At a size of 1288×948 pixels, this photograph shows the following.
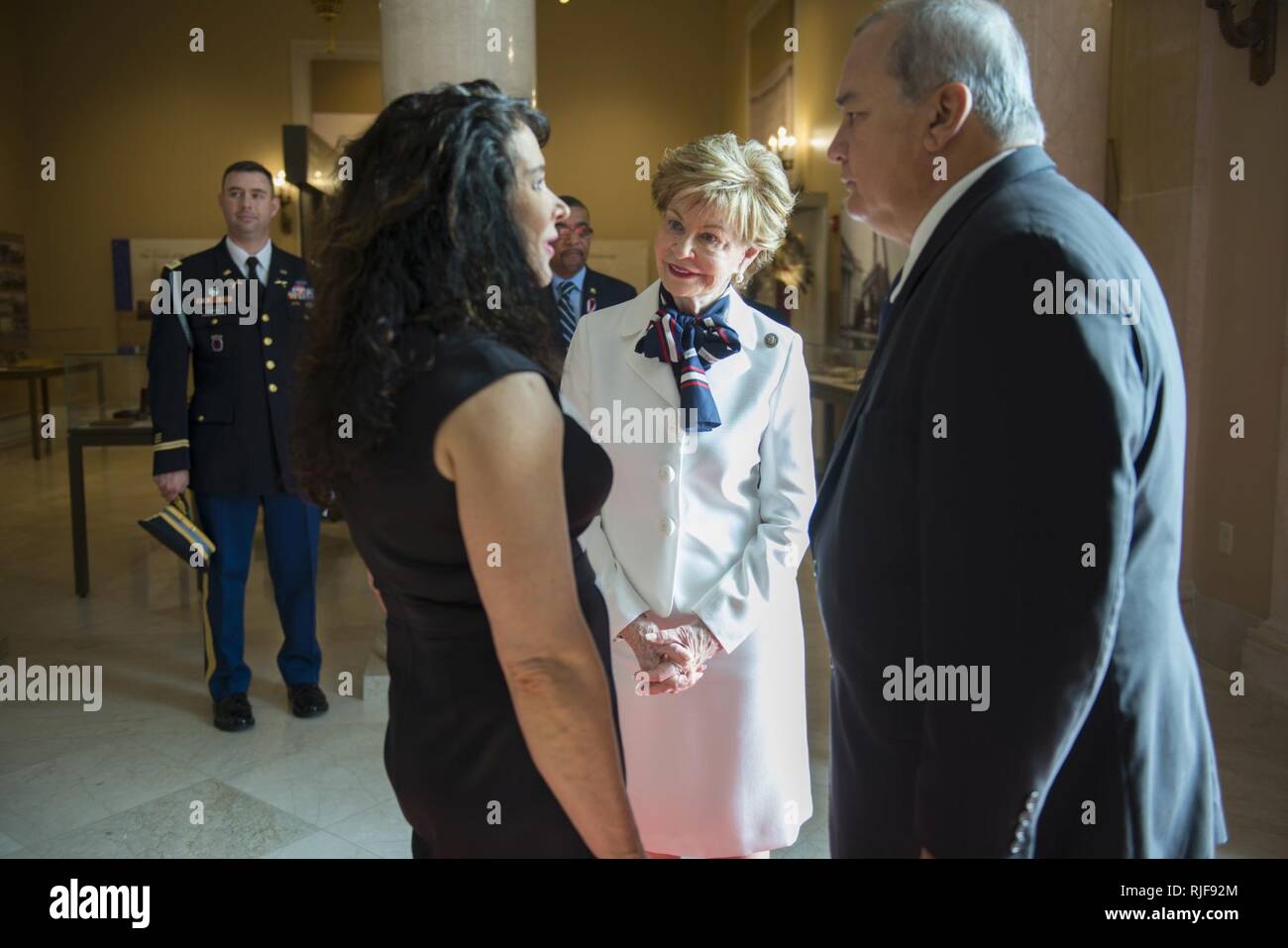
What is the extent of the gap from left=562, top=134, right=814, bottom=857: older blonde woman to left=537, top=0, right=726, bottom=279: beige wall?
13045 millimetres

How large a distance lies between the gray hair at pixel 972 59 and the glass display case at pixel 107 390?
5.34 meters

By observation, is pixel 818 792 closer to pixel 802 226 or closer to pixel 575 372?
pixel 575 372

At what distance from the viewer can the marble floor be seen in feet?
11.3

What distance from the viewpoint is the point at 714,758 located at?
2.46 m

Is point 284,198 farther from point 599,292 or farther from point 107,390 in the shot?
point 599,292

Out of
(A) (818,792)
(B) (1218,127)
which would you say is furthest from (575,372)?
(B) (1218,127)

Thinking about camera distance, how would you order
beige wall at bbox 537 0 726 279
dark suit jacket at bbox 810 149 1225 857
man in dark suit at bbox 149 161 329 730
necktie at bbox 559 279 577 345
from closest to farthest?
dark suit jacket at bbox 810 149 1225 857 → man in dark suit at bbox 149 161 329 730 → necktie at bbox 559 279 577 345 → beige wall at bbox 537 0 726 279

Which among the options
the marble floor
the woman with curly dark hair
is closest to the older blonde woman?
the woman with curly dark hair

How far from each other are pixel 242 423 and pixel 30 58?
13.6m

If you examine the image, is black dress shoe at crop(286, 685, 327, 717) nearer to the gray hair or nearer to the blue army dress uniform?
the blue army dress uniform

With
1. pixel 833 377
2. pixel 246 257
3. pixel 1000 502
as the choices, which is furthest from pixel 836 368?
pixel 1000 502
